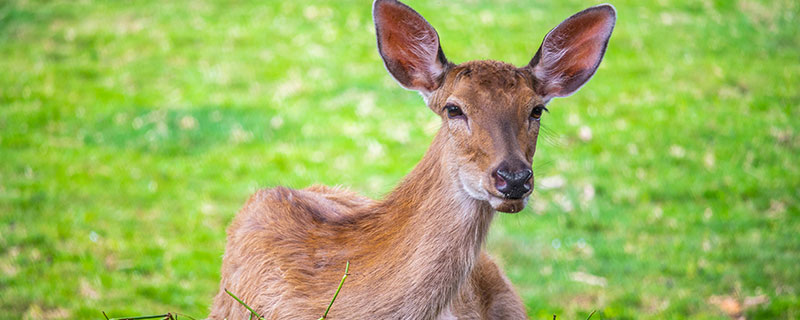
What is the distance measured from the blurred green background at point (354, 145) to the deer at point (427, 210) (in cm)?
96

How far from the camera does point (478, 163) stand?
4.32 metres

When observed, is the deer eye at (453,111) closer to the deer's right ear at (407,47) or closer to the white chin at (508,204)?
the deer's right ear at (407,47)

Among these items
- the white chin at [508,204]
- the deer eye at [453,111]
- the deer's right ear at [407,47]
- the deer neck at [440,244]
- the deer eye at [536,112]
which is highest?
the deer's right ear at [407,47]

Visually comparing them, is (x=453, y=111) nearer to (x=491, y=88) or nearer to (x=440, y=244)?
(x=491, y=88)

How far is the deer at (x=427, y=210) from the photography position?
439 centimetres

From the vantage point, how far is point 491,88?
4441 mm

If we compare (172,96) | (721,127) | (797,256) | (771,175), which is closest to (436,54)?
(797,256)

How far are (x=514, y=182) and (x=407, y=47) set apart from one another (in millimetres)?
1165

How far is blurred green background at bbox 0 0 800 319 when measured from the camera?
330 inches

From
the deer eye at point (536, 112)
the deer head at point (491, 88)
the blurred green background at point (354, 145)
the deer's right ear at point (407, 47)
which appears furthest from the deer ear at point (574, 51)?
the blurred green background at point (354, 145)

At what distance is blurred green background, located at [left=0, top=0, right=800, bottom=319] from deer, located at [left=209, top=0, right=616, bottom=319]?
96cm

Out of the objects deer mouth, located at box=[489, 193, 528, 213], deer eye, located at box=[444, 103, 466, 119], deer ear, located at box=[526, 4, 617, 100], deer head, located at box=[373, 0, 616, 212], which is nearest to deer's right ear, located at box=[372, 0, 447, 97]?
deer head, located at box=[373, 0, 616, 212]

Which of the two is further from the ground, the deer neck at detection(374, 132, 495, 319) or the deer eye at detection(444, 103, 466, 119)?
the deer eye at detection(444, 103, 466, 119)

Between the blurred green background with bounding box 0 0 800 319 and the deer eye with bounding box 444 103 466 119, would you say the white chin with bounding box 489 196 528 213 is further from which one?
the blurred green background with bounding box 0 0 800 319
